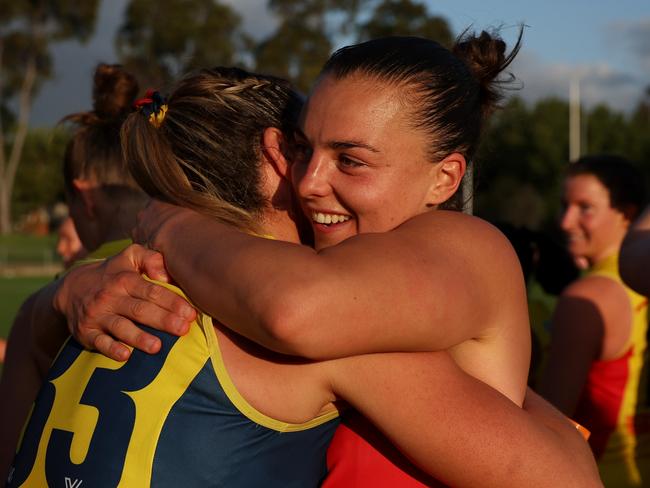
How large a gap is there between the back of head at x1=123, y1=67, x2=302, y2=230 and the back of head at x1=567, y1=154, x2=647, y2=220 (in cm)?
315

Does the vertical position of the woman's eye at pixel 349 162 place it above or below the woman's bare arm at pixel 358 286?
above

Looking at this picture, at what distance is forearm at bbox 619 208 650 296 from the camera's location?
2.79 meters

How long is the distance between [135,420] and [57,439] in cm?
22

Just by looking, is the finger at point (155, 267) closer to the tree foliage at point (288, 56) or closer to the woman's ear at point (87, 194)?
the woman's ear at point (87, 194)

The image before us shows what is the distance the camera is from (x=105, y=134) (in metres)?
3.29

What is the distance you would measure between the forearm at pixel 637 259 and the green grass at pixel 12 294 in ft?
42.6

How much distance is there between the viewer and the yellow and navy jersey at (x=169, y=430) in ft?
5.68

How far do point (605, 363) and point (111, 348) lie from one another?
3.05 metres

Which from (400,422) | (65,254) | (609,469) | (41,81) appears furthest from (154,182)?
(41,81)

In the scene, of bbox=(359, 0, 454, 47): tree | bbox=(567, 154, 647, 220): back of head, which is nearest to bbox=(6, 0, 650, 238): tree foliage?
bbox=(359, 0, 454, 47): tree

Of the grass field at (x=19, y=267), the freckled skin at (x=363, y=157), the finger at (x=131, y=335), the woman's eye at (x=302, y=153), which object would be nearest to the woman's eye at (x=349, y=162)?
the freckled skin at (x=363, y=157)

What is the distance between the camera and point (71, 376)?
1.93m

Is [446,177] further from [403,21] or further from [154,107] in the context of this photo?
[403,21]

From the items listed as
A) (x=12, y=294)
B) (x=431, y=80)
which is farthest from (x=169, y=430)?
(x=12, y=294)
